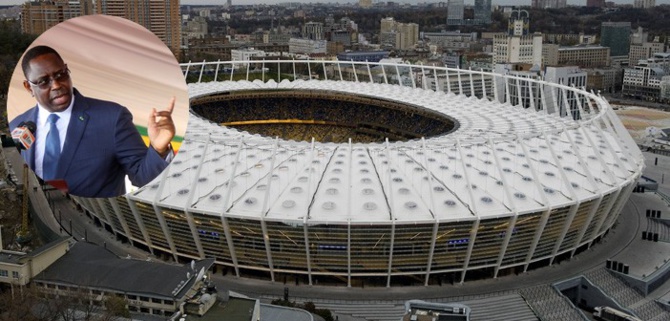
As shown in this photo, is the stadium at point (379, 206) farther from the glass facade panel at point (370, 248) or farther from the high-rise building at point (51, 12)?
the high-rise building at point (51, 12)

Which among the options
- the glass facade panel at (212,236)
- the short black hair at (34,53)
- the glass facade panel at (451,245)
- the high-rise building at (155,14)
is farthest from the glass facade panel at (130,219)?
the high-rise building at (155,14)

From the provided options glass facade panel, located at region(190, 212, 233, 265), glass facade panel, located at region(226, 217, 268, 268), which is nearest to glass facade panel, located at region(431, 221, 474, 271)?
glass facade panel, located at region(226, 217, 268, 268)

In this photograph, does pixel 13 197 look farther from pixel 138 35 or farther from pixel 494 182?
pixel 138 35

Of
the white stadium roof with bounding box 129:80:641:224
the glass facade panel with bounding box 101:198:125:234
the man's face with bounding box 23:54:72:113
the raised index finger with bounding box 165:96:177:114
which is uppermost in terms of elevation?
the man's face with bounding box 23:54:72:113

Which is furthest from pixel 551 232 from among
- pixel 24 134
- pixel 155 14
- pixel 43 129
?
pixel 155 14

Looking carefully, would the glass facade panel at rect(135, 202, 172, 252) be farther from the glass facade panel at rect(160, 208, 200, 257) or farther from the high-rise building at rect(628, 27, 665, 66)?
the high-rise building at rect(628, 27, 665, 66)

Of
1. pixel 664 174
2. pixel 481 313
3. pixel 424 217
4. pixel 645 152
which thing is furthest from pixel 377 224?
pixel 645 152
